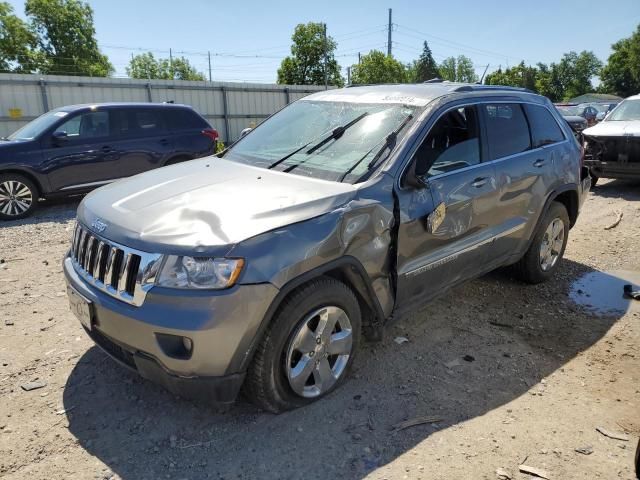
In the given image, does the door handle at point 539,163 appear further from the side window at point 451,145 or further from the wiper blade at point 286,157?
the wiper blade at point 286,157

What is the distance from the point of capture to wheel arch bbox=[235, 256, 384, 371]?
2559 millimetres

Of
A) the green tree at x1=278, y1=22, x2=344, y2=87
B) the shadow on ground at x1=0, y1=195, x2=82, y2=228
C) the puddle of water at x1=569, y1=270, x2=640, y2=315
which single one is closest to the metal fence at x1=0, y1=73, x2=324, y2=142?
the shadow on ground at x1=0, y1=195, x2=82, y2=228

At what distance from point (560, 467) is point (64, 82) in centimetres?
1677

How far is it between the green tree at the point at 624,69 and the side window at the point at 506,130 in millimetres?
79716

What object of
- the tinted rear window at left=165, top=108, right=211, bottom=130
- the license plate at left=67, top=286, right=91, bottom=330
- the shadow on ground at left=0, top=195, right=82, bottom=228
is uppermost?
the tinted rear window at left=165, top=108, right=211, bottom=130

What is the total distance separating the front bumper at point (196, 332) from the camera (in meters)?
2.40

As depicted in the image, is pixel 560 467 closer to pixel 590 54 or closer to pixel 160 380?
pixel 160 380

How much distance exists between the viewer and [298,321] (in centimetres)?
273

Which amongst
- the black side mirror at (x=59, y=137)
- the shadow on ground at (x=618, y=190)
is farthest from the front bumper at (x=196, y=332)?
the shadow on ground at (x=618, y=190)

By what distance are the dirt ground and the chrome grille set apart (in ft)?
2.61

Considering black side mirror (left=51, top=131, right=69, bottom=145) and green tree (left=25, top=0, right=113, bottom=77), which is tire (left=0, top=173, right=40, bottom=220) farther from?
green tree (left=25, top=0, right=113, bottom=77)

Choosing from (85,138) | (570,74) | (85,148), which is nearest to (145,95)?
(85,138)

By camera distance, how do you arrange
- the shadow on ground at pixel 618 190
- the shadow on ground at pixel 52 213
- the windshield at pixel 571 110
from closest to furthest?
1. the shadow on ground at pixel 52 213
2. the shadow on ground at pixel 618 190
3. the windshield at pixel 571 110

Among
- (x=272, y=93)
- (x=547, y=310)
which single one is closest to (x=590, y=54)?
(x=272, y=93)
